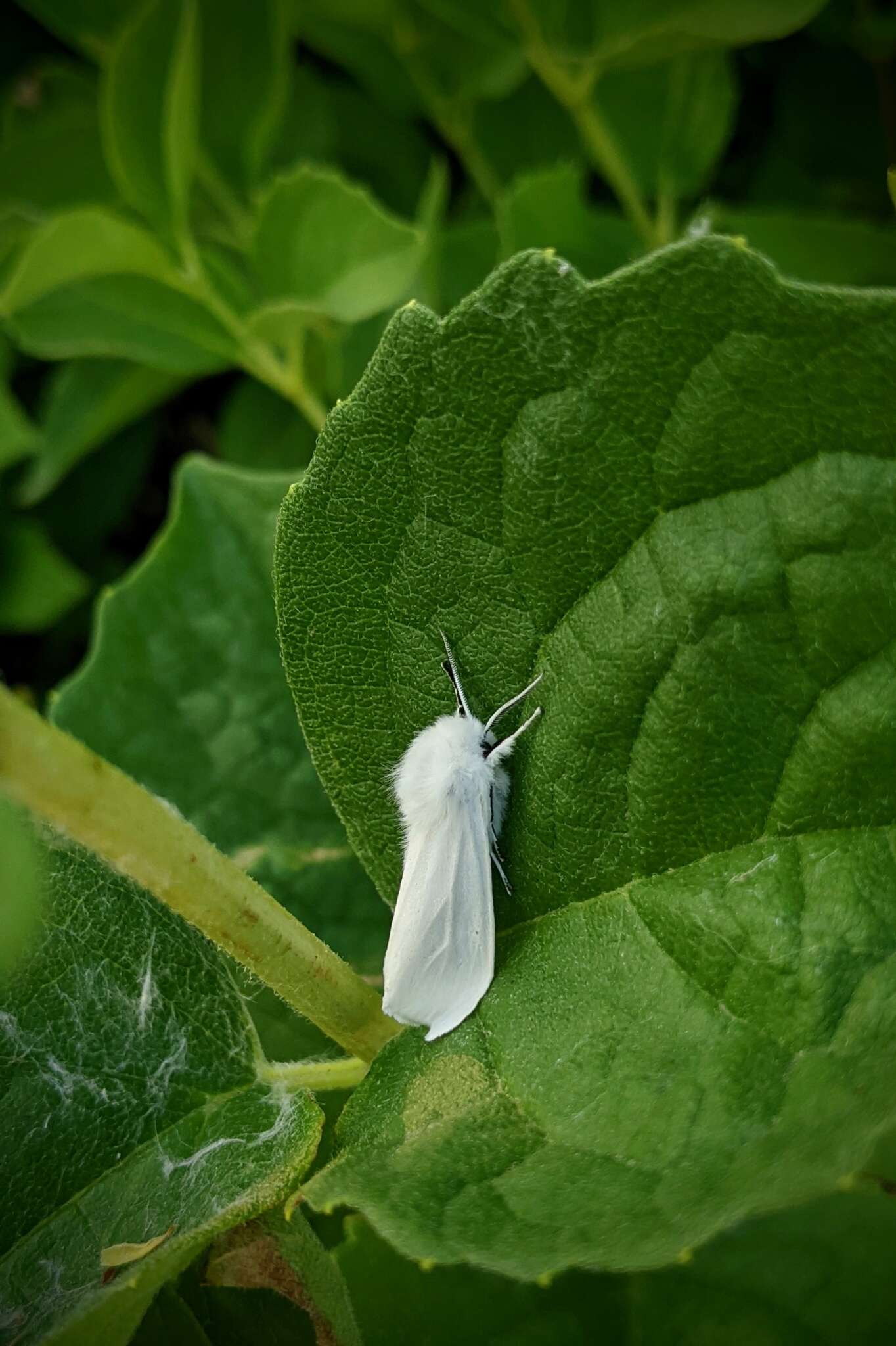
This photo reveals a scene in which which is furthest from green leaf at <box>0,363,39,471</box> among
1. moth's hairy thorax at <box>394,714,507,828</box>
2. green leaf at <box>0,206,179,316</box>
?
moth's hairy thorax at <box>394,714,507,828</box>

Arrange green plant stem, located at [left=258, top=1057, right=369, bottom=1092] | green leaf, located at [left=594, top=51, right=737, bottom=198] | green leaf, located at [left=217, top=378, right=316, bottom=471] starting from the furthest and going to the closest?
1. green leaf, located at [left=217, top=378, right=316, bottom=471]
2. green leaf, located at [left=594, top=51, right=737, bottom=198]
3. green plant stem, located at [left=258, top=1057, right=369, bottom=1092]

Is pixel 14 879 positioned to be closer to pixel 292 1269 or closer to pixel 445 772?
→ pixel 445 772

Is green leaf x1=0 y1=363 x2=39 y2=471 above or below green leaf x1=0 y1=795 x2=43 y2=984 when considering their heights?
below

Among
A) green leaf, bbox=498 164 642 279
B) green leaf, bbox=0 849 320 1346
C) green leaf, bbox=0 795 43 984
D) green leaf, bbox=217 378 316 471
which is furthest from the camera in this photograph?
green leaf, bbox=217 378 316 471

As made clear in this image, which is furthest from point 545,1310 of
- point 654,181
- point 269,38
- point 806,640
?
point 269,38

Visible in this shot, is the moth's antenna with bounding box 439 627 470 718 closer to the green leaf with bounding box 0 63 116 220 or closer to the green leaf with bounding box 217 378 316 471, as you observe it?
the green leaf with bounding box 217 378 316 471

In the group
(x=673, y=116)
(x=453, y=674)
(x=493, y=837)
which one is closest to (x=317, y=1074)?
(x=493, y=837)
